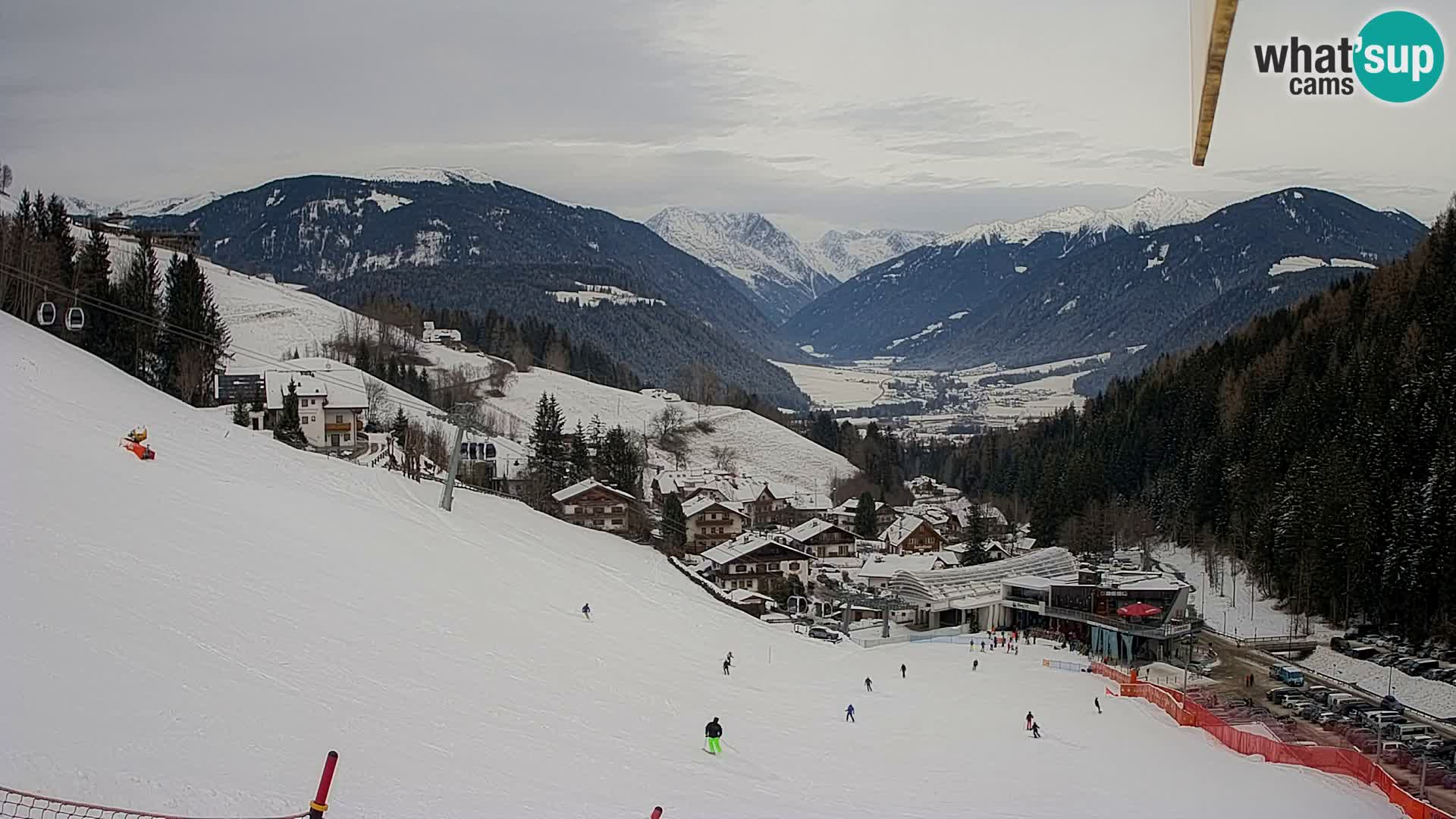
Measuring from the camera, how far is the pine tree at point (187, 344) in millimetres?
47406

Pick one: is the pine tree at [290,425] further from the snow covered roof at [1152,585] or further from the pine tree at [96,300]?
the snow covered roof at [1152,585]

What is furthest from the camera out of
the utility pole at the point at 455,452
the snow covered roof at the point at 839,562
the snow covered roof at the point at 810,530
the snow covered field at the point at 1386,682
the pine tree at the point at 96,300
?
the snow covered roof at the point at 810,530

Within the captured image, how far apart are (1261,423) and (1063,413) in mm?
40802

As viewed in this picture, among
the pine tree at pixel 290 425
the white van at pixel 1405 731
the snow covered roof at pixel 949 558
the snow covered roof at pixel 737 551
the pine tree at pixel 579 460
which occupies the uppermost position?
the pine tree at pixel 290 425

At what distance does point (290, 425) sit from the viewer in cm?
4309

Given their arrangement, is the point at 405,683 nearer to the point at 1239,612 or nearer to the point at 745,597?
the point at 745,597

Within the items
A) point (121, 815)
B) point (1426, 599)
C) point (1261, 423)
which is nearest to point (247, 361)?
point (1261, 423)

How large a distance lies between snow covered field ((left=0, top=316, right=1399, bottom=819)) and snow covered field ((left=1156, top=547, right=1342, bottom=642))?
1323 cm

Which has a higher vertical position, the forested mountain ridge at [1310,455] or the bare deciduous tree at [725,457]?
the forested mountain ridge at [1310,455]

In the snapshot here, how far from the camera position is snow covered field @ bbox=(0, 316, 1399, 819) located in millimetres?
10664

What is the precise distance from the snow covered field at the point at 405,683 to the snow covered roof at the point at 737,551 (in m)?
17.6

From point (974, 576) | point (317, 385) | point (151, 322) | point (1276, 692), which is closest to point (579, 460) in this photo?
point (317, 385)

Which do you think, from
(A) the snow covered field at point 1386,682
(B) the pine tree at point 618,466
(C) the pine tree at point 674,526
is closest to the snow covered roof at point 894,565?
(C) the pine tree at point 674,526

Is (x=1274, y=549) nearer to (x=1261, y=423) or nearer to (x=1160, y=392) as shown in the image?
(x=1261, y=423)
